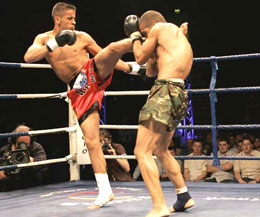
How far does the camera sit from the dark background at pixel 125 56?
23.5ft

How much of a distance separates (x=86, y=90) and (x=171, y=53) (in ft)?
2.20

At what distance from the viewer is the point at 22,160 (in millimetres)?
3467

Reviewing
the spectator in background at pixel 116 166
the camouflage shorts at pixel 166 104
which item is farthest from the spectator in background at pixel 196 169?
the camouflage shorts at pixel 166 104

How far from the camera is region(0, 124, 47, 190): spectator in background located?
3471 mm

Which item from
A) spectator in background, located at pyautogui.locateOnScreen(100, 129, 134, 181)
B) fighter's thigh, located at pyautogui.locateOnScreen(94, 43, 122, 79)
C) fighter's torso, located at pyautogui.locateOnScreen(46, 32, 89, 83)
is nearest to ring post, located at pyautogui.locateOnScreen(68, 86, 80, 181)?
spectator in background, located at pyautogui.locateOnScreen(100, 129, 134, 181)

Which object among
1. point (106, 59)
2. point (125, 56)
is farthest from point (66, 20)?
point (125, 56)

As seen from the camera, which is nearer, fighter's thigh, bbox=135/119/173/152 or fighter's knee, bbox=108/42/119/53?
fighter's thigh, bbox=135/119/173/152

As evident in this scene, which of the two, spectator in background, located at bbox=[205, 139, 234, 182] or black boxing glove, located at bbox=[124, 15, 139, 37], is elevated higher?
black boxing glove, located at bbox=[124, 15, 139, 37]

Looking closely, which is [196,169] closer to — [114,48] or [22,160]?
[22,160]

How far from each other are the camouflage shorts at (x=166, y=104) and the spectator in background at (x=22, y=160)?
138 cm

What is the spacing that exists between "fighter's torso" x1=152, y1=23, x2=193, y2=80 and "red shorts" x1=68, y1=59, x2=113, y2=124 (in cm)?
55

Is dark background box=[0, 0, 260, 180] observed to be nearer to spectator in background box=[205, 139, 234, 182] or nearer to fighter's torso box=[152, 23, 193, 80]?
spectator in background box=[205, 139, 234, 182]

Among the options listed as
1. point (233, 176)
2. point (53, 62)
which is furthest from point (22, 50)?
point (53, 62)

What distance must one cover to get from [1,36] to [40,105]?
3.71 feet
